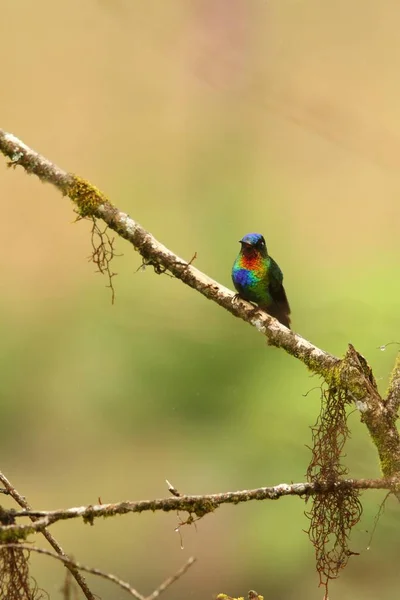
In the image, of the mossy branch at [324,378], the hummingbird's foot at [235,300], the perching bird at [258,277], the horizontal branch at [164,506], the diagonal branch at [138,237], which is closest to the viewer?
the horizontal branch at [164,506]

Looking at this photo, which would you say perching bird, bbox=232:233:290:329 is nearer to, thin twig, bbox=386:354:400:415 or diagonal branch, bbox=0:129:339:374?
diagonal branch, bbox=0:129:339:374

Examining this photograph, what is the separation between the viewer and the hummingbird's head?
10.3 ft

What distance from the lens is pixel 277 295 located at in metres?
3.22

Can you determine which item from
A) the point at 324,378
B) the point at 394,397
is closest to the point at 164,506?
the point at 324,378

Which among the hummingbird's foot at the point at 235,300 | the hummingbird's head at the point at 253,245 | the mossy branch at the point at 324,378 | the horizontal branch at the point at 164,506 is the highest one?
the hummingbird's head at the point at 253,245

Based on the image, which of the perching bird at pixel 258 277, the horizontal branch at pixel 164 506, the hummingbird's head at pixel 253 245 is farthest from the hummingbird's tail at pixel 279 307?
the horizontal branch at pixel 164 506

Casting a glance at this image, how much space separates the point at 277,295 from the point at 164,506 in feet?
5.07

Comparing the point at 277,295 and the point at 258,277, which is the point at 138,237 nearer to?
the point at 258,277

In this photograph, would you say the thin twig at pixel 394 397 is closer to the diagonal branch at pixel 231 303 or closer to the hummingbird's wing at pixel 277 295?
the diagonal branch at pixel 231 303

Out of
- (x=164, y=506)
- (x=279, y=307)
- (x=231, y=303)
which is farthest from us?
(x=279, y=307)

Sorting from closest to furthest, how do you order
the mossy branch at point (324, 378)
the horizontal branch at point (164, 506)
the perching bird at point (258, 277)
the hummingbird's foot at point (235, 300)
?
1. the horizontal branch at point (164, 506)
2. the mossy branch at point (324, 378)
3. the hummingbird's foot at point (235, 300)
4. the perching bird at point (258, 277)

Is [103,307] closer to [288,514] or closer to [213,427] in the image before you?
[213,427]

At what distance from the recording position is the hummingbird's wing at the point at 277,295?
125 inches

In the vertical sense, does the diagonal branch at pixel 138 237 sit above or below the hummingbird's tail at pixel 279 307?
below
